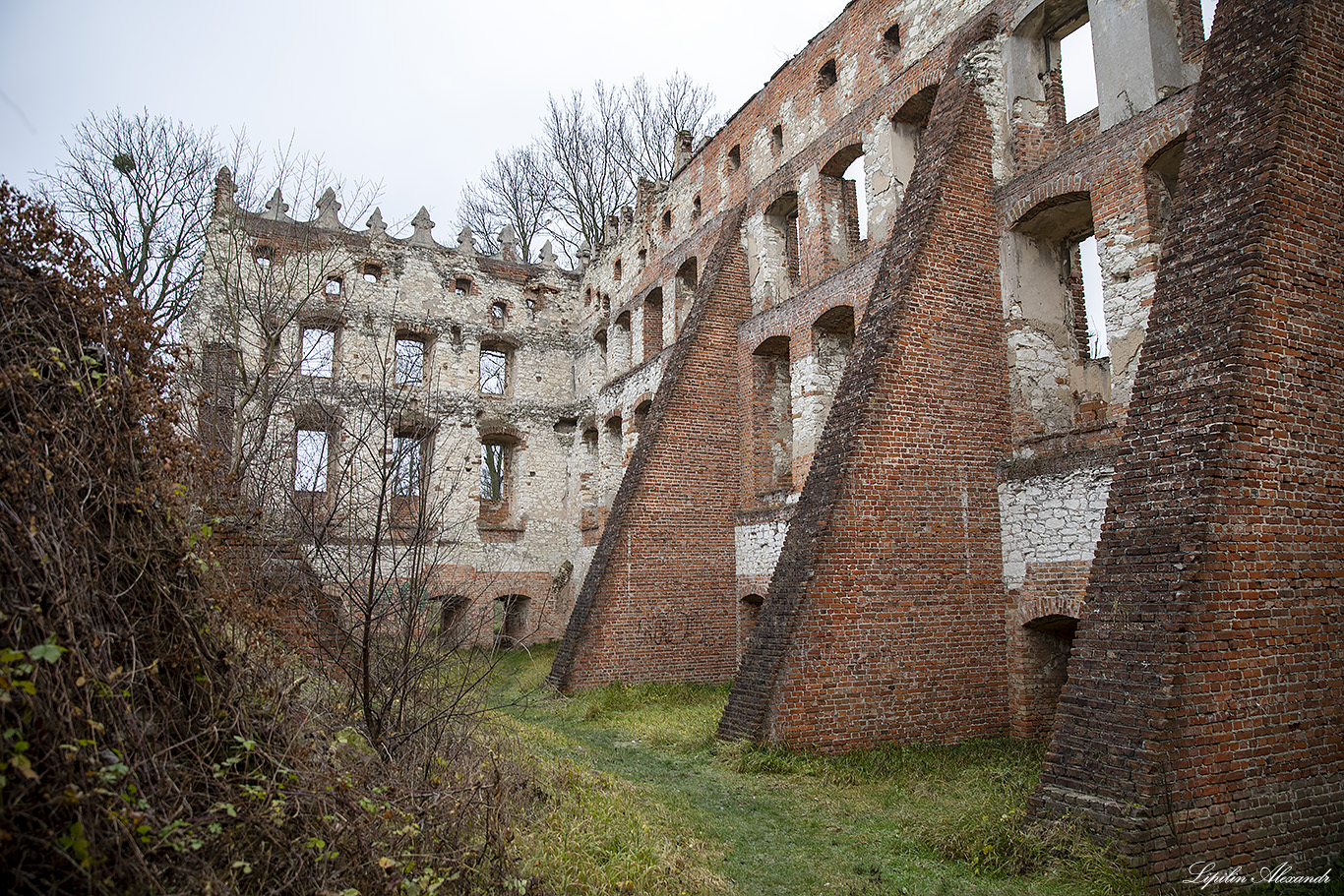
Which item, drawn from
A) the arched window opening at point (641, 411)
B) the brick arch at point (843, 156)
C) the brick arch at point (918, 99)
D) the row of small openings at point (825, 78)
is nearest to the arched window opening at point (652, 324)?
the arched window opening at point (641, 411)

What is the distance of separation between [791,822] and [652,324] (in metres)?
12.3

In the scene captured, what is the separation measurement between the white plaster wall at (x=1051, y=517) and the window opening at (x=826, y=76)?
7308 millimetres

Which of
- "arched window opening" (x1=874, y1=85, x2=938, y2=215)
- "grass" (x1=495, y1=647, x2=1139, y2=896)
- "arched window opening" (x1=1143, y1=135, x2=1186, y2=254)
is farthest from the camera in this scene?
"arched window opening" (x1=874, y1=85, x2=938, y2=215)

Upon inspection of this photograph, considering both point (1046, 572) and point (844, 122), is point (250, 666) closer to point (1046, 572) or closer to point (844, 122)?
point (1046, 572)

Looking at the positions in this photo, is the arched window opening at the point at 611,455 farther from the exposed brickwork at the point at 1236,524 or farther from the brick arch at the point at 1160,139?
the exposed brickwork at the point at 1236,524

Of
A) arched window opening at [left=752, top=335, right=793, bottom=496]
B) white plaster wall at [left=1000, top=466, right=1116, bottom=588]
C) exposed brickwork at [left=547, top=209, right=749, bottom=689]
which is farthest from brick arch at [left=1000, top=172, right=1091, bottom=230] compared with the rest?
exposed brickwork at [left=547, top=209, right=749, bottom=689]

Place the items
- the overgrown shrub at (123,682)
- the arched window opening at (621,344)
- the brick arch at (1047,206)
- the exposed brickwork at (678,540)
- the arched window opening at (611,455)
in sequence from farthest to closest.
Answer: the arched window opening at (621,344) < the arched window opening at (611,455) < the exposed brickwork at (678,540) < the brick arch at (1047,206) < the overgrown shrub at (123,682)

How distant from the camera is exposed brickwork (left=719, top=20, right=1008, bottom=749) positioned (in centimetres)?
771

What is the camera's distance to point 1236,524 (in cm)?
494

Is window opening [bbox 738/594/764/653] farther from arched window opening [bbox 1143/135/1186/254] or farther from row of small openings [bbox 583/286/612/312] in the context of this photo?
row of small openings [bbox 583/286/612/312]

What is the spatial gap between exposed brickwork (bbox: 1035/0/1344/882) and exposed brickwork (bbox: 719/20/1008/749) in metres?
2.72

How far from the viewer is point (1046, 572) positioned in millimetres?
7902

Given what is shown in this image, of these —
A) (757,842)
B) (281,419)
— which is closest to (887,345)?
(757,842)

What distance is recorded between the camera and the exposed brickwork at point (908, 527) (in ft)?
25.3
